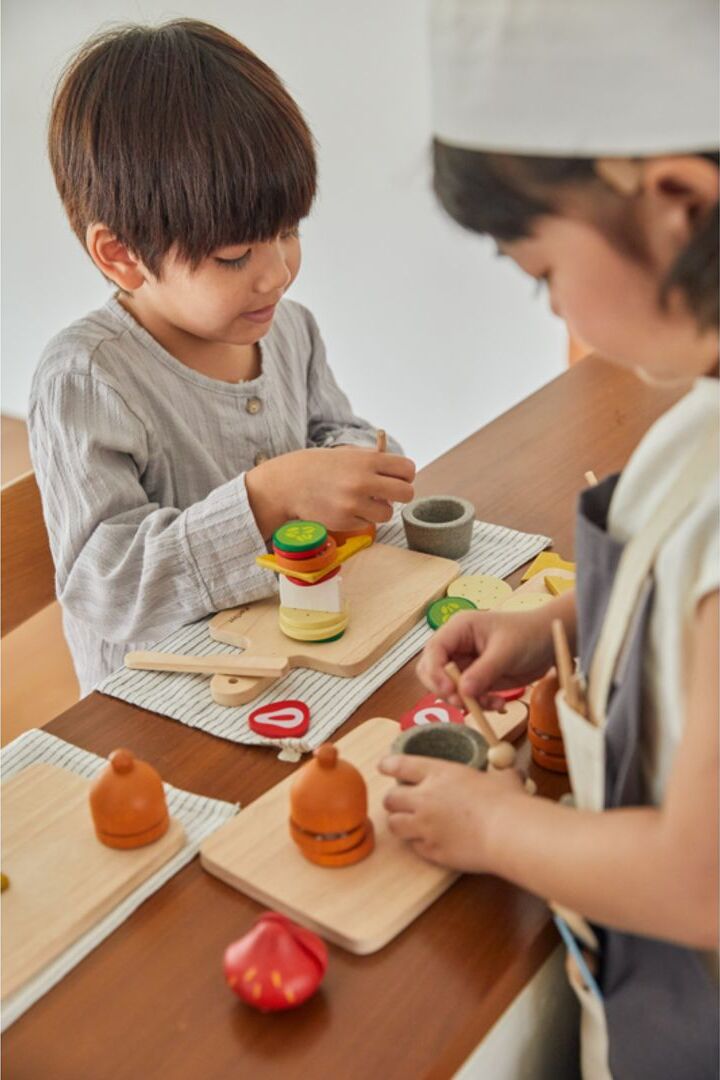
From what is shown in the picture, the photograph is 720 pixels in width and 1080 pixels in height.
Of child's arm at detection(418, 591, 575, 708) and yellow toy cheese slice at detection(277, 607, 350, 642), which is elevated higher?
child's arm at detection(418, 591, 575, 708)

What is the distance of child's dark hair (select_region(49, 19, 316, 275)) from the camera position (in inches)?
33.0

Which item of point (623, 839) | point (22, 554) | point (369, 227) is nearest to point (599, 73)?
point (623, 839)

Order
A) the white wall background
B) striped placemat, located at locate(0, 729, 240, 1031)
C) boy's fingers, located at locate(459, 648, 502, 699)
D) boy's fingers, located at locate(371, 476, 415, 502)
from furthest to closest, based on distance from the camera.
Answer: the white wall background, boy's fingers, located at locate(371, 476, 415, 502), boy's fingers, located at locate(459, 648, 502, 699), striped placemat, located at locate(0, 729, 240, 1031)

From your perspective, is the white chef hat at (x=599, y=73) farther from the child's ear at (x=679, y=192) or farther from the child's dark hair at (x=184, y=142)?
the child's dark hair at (x=184, y=142)

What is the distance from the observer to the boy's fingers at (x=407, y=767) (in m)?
0.56

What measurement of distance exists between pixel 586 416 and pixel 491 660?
529mm

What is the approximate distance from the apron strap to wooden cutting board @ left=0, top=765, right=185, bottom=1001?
26 cm

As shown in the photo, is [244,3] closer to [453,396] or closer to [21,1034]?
[453,396]

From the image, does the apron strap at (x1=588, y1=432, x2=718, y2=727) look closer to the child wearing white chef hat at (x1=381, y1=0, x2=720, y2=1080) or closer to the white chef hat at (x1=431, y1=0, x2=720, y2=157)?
the child wearing white chef hat at (x1=381, y1=0, x2=720, y2=1080)

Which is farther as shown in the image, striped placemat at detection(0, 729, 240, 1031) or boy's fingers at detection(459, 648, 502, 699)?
boy's fingers at detection(459, 648, 502, 699)

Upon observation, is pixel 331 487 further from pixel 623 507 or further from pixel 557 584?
pixel 623 507

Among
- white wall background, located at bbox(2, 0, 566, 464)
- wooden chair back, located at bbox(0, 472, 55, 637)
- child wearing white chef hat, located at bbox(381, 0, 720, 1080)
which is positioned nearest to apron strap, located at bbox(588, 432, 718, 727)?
child wearing white chef hat, located at bbox(381, 0, 720, 1080)

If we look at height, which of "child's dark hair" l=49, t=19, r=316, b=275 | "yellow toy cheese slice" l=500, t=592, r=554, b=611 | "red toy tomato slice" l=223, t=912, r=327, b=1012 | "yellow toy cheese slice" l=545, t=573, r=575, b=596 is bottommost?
"yellow toy cheese slice" l=545, t=573, r=575, b=596

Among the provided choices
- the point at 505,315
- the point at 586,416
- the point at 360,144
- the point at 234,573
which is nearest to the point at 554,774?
the point at 234,573
